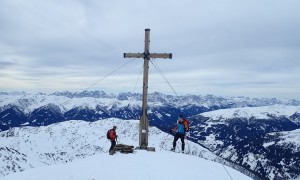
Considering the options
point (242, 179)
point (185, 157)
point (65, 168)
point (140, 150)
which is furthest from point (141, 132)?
point (242, 179)

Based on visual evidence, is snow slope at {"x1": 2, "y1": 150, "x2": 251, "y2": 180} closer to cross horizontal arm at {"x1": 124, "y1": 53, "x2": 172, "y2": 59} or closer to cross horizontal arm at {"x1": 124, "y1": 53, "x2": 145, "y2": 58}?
cross horizontal arm at {"x1": 124, "y1": 53, "x2": 172, "y2": 59}

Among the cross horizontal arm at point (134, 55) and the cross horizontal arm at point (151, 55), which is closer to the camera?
the cross horizontal arm at point (151, 55)

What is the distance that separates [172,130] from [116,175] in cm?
926

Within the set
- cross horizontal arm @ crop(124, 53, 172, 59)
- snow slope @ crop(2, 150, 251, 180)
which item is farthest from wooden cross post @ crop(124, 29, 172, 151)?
snow slope @ crop(2, 150, 251, 180)

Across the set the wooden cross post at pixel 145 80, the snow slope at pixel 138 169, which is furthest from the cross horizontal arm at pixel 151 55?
the snow slope at pixel 138 169

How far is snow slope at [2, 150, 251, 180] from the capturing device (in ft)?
53.2

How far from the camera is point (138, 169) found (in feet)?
55.2

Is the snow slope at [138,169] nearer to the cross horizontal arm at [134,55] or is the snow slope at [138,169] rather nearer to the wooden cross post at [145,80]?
the wooden cross post at [145,80]

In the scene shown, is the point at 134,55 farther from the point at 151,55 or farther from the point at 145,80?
the point at 145,80

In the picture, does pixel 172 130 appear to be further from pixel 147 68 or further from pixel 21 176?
pixel 21 176

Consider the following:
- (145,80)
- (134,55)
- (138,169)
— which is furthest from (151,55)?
(138,169)

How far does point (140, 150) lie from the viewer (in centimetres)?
2247

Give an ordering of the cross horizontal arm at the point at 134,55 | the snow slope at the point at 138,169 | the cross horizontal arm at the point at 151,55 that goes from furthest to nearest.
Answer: the cross horizontal arm at the point at 134,55, the cross horizontal arm at the point at 151,55, the snow slope at the point at 138,169

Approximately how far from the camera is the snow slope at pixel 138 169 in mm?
16219
